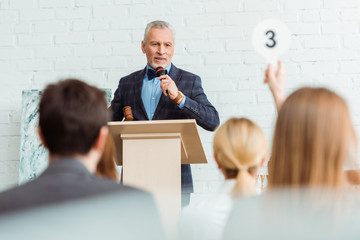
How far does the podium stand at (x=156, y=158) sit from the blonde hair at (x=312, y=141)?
86cm

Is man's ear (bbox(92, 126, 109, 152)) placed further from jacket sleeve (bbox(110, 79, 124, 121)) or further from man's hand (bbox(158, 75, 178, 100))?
jacket sleeve (bbox(110, 79, 124, 121))

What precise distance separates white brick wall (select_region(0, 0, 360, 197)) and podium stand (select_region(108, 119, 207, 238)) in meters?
1.30

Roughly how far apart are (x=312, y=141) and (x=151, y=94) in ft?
5.83

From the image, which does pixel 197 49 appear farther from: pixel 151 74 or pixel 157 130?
pixel 157 130

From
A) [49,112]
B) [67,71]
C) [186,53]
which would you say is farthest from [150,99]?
[49,112]

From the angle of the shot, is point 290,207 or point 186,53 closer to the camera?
point 290,207

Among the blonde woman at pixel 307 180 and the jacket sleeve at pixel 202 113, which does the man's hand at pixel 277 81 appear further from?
the jacket sleeve at pixel 202 113

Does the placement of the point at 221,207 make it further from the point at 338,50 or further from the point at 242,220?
the point at 338,50

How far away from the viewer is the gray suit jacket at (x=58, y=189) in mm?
1082

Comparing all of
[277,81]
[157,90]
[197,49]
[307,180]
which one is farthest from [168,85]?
[307,180]

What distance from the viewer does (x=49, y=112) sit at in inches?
45.9

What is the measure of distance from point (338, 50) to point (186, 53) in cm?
98

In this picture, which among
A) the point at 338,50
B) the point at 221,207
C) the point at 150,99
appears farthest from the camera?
the point at 338,50

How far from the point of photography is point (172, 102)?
2797 mm
